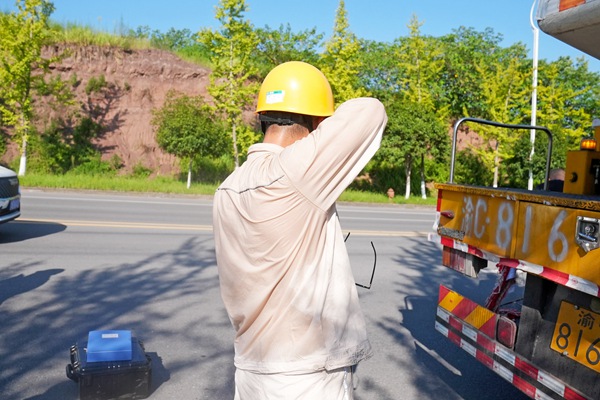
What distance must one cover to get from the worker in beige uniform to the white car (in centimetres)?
902

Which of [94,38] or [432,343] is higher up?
[94,38]

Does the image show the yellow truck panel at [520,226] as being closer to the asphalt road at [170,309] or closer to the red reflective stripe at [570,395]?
the red reflective stripe at [570,395]

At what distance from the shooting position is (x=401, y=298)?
745cm

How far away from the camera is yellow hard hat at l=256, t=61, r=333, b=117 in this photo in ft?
7.22

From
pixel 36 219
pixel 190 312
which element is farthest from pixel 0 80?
pixel 190 312

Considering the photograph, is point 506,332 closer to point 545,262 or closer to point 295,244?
point 545,262

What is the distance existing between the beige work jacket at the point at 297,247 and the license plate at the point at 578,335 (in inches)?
61.0

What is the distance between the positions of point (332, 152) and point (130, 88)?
32265 mm

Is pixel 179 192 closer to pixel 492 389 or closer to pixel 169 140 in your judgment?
pixel 169 140

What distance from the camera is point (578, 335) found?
10.6ft

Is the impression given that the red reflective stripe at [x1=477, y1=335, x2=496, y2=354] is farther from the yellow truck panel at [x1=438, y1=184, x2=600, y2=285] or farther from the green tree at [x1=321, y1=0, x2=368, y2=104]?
the green tree at [x1=321, y1=0, x2=368, y2=104]

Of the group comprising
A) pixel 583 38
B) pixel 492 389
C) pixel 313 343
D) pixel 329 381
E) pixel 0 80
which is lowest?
pixel 492 389

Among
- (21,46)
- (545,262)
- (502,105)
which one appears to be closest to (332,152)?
(545,262)

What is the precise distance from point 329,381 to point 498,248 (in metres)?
2.00
